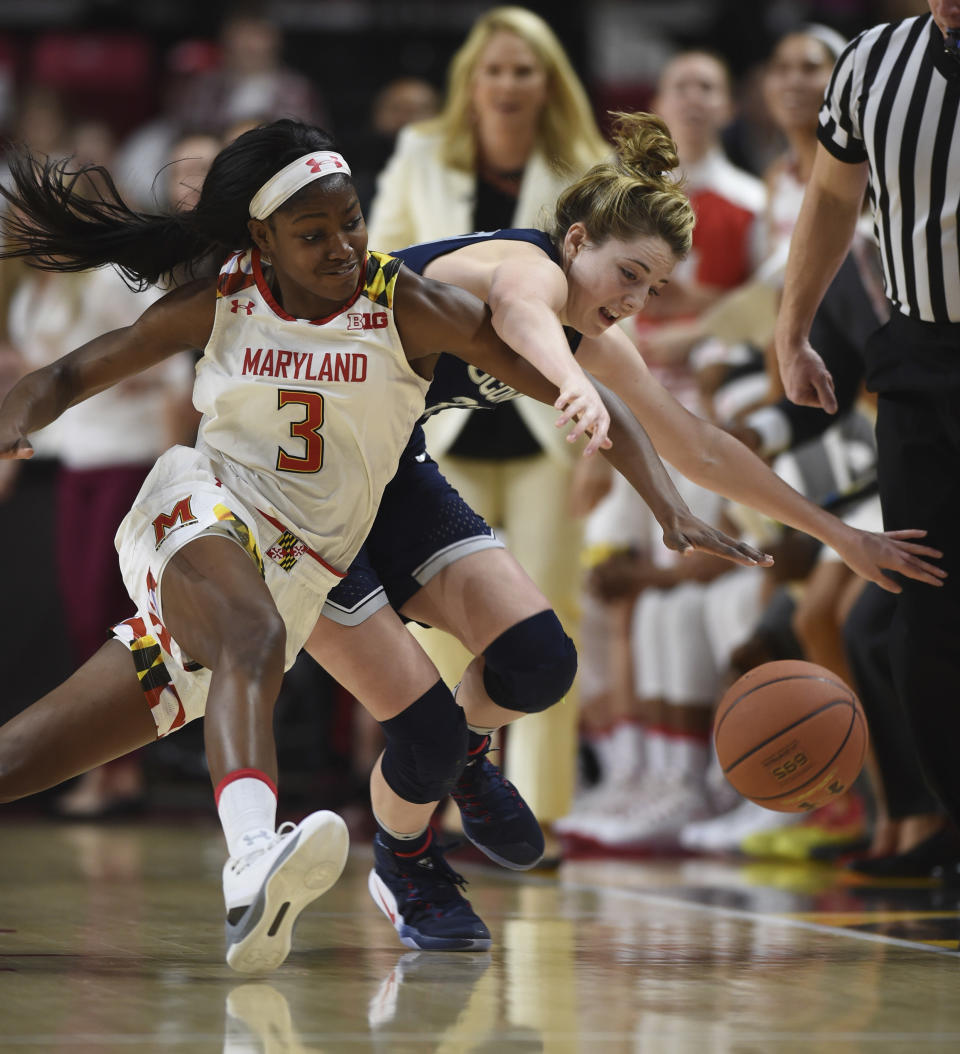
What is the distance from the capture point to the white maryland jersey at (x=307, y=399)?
2.98 metres

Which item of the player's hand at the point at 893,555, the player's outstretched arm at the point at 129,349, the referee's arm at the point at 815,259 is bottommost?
the player's hand at the point at 893,555

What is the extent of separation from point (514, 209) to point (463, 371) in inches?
64.0

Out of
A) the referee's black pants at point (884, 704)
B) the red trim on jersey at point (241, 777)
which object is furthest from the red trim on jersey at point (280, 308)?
the referee's black pants at point (884, 704)

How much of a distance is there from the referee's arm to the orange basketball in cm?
61

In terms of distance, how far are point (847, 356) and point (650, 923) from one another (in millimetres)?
1861

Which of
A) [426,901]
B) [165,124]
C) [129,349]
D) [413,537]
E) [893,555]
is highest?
[165,124]

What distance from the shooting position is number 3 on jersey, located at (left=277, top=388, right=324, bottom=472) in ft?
9.76

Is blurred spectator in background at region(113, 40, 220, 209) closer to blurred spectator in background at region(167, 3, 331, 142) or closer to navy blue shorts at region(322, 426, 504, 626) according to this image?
blurred spectator in background at region(167, 3, 331, 142)

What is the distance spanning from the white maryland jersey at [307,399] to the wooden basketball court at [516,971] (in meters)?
0.82

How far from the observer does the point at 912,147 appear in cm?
320

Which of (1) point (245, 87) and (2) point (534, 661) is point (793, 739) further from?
→ (1) point (245, 87)

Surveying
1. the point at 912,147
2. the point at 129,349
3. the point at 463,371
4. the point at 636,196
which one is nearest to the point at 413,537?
the point at 463,371

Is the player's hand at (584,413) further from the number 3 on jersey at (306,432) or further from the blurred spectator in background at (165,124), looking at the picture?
the blurred spectator in background at (165,124)

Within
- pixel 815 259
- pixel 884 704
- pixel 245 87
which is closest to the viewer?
pixel 815 259
